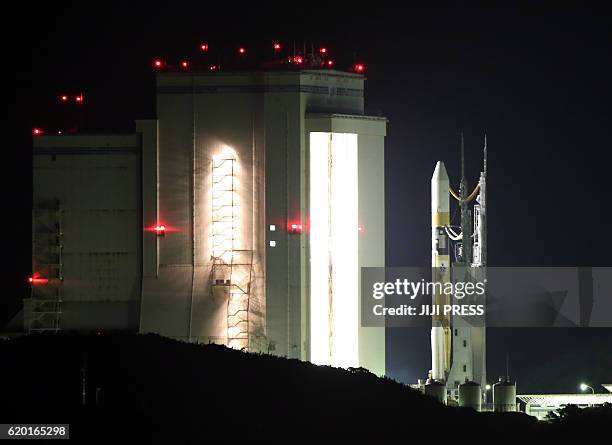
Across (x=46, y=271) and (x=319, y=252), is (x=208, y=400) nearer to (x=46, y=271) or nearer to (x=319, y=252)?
(x=319, y=252)

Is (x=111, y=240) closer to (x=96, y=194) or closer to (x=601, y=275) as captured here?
(x=96, y=194)

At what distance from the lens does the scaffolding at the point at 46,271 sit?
189 feet

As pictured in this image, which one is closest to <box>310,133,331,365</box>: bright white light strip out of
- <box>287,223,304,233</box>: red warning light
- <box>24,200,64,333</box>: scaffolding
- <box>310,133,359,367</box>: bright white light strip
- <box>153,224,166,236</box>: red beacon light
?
<box>310,133,359,367</box>: bright white light strip

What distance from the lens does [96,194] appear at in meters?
57.7

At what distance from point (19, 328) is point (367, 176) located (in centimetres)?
1158

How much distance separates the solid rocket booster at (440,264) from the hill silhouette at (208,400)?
12.1 metres

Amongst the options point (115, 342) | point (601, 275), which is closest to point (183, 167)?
point (115, 342)

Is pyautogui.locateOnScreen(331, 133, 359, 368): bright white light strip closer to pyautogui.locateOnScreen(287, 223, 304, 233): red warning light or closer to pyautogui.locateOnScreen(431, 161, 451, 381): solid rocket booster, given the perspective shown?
pyautogui.locateOnScreen(287, 223, 304, 233): red warning light

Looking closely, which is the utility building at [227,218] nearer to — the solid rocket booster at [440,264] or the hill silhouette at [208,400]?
the solid rocket booster at [440,264]

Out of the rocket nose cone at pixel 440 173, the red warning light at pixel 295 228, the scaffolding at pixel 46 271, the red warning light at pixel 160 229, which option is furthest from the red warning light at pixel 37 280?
the rocket nose cone at pixel 440 173

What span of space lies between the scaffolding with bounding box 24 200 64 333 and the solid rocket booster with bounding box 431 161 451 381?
11502mm

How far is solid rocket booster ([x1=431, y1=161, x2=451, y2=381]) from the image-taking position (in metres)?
58.7

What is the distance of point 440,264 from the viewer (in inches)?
2327

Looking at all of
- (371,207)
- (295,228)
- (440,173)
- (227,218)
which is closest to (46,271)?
(227,218)
